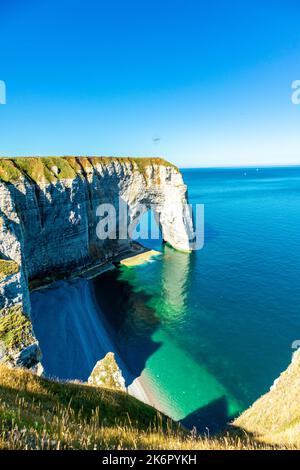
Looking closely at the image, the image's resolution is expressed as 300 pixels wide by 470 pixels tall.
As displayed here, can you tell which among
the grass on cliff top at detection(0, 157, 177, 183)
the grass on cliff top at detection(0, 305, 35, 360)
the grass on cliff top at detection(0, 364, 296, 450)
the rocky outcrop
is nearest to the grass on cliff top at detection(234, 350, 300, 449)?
the grass on cliff top at detection(0, 364, 296, 450)

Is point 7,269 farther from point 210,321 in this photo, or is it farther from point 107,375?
point 210,321

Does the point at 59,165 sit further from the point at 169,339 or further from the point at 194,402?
the point at 194,402

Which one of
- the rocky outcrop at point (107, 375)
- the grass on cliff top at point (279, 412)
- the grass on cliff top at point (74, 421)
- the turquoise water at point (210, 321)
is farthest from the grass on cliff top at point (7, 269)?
the grass on cliff top at point (279, 412)

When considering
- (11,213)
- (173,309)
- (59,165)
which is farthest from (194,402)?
(59,165)

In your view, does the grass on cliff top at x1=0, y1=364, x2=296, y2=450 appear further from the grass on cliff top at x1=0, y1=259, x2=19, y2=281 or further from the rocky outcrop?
the grass on cliff top at x1=0, y1=259, x2=19, y2=281

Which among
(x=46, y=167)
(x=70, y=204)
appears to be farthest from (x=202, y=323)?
(x=46, y=167)

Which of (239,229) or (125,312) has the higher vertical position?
(239,229)

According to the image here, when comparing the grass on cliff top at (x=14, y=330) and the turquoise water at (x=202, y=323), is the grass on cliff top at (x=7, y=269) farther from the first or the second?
the turquoise water at (x=202, y=323)
